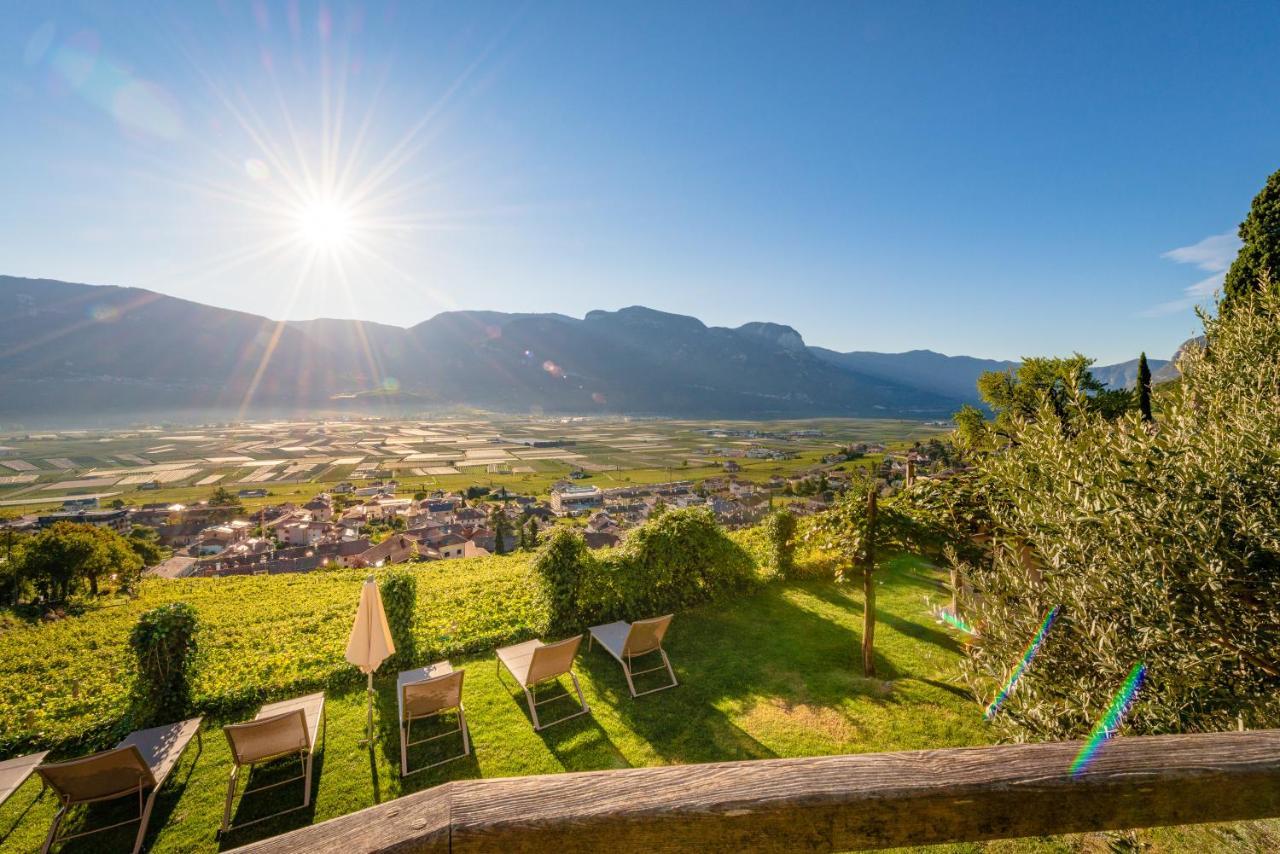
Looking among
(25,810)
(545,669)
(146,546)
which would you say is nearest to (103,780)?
(25,810)

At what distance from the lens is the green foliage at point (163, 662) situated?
6.59 metres

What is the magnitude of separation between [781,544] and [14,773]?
40.7 ft

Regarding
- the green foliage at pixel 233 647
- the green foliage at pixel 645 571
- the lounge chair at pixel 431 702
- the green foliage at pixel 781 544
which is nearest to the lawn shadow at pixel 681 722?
the green foliage at pixel 645 571

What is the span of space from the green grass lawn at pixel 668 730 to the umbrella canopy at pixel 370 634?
1105 millimetres

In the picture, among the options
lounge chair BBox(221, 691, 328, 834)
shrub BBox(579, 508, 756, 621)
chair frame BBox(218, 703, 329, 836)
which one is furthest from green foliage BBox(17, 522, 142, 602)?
shrub BBox(579, 508, 756, 621)

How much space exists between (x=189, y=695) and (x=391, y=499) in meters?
56.3

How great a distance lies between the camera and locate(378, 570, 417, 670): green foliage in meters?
8.18

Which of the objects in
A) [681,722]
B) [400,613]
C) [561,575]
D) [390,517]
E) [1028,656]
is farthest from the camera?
[390,517]

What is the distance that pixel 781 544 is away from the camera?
1217 centimetres

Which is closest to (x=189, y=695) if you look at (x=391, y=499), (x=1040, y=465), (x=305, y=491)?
(x=1040, y=465)

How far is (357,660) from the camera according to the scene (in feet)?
19.2

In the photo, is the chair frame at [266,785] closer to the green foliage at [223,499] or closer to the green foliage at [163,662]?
the green foliage at [163,662]

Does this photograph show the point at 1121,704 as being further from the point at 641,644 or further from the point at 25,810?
the point at 25,810

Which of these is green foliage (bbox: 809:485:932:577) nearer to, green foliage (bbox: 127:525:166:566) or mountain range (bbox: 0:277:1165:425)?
green foliage (bbox: 127:525:166:566)
